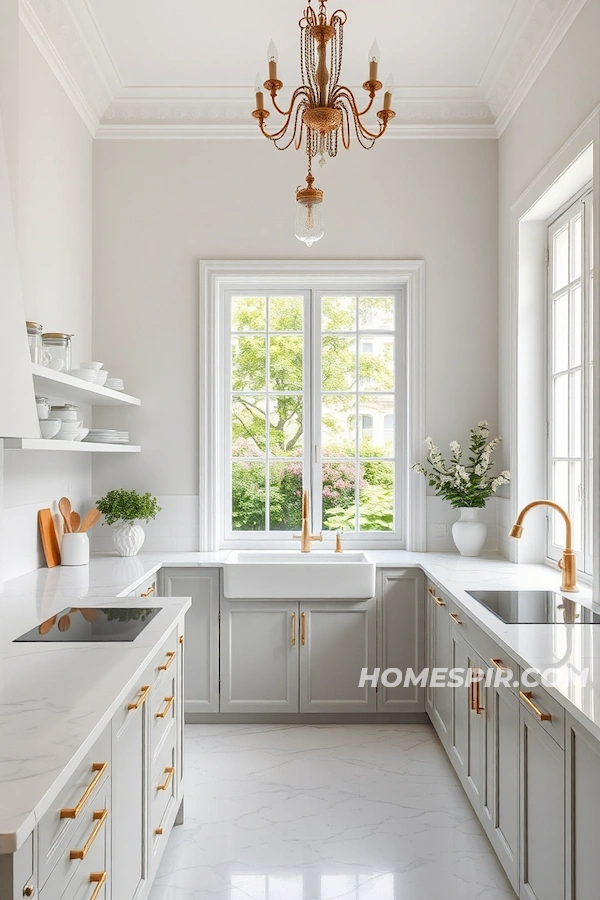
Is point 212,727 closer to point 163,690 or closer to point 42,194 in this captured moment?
point 163,690

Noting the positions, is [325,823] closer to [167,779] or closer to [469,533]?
[167,779]

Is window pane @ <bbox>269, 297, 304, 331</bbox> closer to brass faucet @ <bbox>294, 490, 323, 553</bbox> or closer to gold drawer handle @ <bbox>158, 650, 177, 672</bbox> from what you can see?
brass faucet @ <bbox>294, 490, 323, 553</bbox>

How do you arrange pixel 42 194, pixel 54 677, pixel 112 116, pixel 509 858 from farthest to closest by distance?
pixel 112 116 < pixel 42 194 < pixel 509 858 < pixel 54 677

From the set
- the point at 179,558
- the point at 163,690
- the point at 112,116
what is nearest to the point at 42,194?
the point at 112,116

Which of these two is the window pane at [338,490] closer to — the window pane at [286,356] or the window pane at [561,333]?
the window pane at [286,356]

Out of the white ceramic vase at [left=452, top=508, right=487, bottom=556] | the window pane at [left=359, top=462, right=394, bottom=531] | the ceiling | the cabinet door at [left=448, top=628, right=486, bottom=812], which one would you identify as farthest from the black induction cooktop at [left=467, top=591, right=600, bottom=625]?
the ceiling

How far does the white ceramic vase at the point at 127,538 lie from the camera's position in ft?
12.4

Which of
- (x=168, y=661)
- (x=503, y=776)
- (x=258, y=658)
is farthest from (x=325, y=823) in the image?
(x=258, y=658)

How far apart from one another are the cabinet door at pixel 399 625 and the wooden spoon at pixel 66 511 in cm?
158

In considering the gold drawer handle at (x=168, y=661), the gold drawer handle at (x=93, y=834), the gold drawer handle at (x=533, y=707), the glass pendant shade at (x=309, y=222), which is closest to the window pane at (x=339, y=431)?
the glass pendant shade at (x=309, y=222)

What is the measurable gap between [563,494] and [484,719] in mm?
1368

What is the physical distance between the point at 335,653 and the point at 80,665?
203cm

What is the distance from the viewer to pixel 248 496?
4.29 m

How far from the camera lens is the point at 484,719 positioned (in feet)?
8.12
